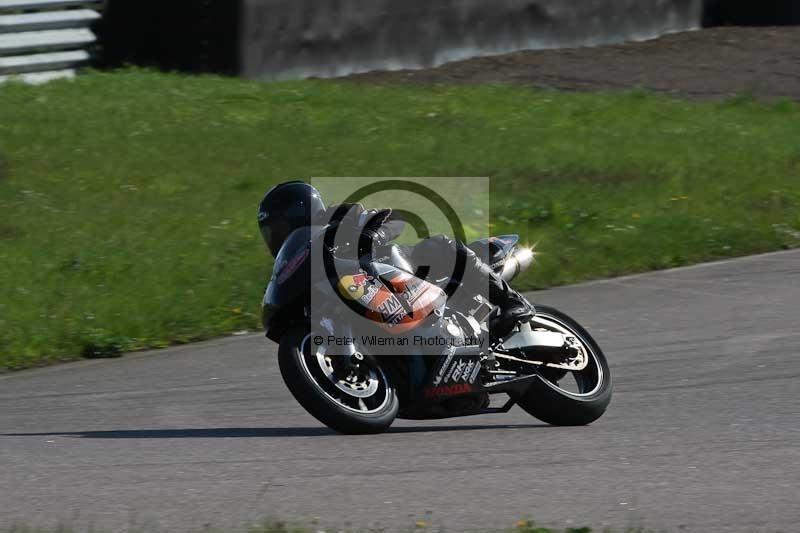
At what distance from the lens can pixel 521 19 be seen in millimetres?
23422

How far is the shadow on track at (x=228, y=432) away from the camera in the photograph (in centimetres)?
742

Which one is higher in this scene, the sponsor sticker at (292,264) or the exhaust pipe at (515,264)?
the sponsor sticker at (292,264)

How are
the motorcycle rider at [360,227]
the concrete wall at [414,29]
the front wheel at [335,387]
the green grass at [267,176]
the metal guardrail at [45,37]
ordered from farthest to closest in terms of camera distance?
the concrete wall at [414,29] < the metal guardrail at [45,37] < the green grass at [267,176] < the motorcycle rider at [360,227] < the front wheel at [335,387]

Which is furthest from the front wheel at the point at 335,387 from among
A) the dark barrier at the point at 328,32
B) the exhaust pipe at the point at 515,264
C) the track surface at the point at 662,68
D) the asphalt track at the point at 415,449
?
the track surface at the point at 662,68

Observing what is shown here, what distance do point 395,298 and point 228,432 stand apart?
1.21m

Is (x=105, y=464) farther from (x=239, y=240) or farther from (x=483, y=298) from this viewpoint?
(x=239, y=240)

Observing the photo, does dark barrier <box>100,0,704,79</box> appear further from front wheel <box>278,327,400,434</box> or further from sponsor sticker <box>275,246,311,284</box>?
front wheel <box>278,327,400,434</box>

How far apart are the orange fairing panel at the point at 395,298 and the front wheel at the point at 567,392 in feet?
2.36

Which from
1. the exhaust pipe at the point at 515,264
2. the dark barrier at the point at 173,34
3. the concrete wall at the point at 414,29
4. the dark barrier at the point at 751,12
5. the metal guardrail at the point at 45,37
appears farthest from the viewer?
the dark barrier at the point at 751,12

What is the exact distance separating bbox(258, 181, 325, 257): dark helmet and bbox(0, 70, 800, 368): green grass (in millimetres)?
3105

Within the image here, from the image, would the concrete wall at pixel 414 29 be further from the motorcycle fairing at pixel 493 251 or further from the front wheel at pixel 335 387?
the front wheel at pixel 335 387

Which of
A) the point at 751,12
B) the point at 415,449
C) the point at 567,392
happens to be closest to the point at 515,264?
the point at 567,392

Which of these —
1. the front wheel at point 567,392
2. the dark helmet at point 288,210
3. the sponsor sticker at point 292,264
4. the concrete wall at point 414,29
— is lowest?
the concrete wall at point 414,29

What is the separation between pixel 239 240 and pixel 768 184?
19.2 ft
